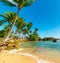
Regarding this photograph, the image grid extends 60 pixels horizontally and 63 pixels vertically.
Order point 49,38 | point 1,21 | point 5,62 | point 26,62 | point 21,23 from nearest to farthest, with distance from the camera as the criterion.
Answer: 1. point 5,62
2. point 26,62
3. point 1,21
4. point 21,23
5. point 49,38

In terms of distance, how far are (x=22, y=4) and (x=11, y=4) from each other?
1.63m

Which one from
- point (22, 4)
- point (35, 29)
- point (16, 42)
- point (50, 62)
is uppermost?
point (35, 29)

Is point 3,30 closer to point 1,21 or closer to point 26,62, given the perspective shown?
point 1,21

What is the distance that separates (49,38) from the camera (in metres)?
80.1

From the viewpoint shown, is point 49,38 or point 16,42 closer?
point 16,42

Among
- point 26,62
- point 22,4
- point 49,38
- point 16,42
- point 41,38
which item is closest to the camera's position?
point 26,62

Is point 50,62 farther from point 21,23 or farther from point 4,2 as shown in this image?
point 21,23

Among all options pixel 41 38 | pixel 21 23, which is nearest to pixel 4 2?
pixel 21 23

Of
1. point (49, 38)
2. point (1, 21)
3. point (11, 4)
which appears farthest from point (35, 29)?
point (11, 4)

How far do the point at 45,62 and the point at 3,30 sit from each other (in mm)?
33781

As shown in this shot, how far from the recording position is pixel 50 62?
35.2ft

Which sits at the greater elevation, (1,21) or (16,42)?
(1,21)

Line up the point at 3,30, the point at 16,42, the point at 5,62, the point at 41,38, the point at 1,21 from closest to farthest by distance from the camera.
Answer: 1. the point at 5,62
2. the point at 16,42
3. the point at 1,21
4. the point at 3,30
5. the point at 41,38

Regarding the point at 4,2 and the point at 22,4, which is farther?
the point at 4,2
